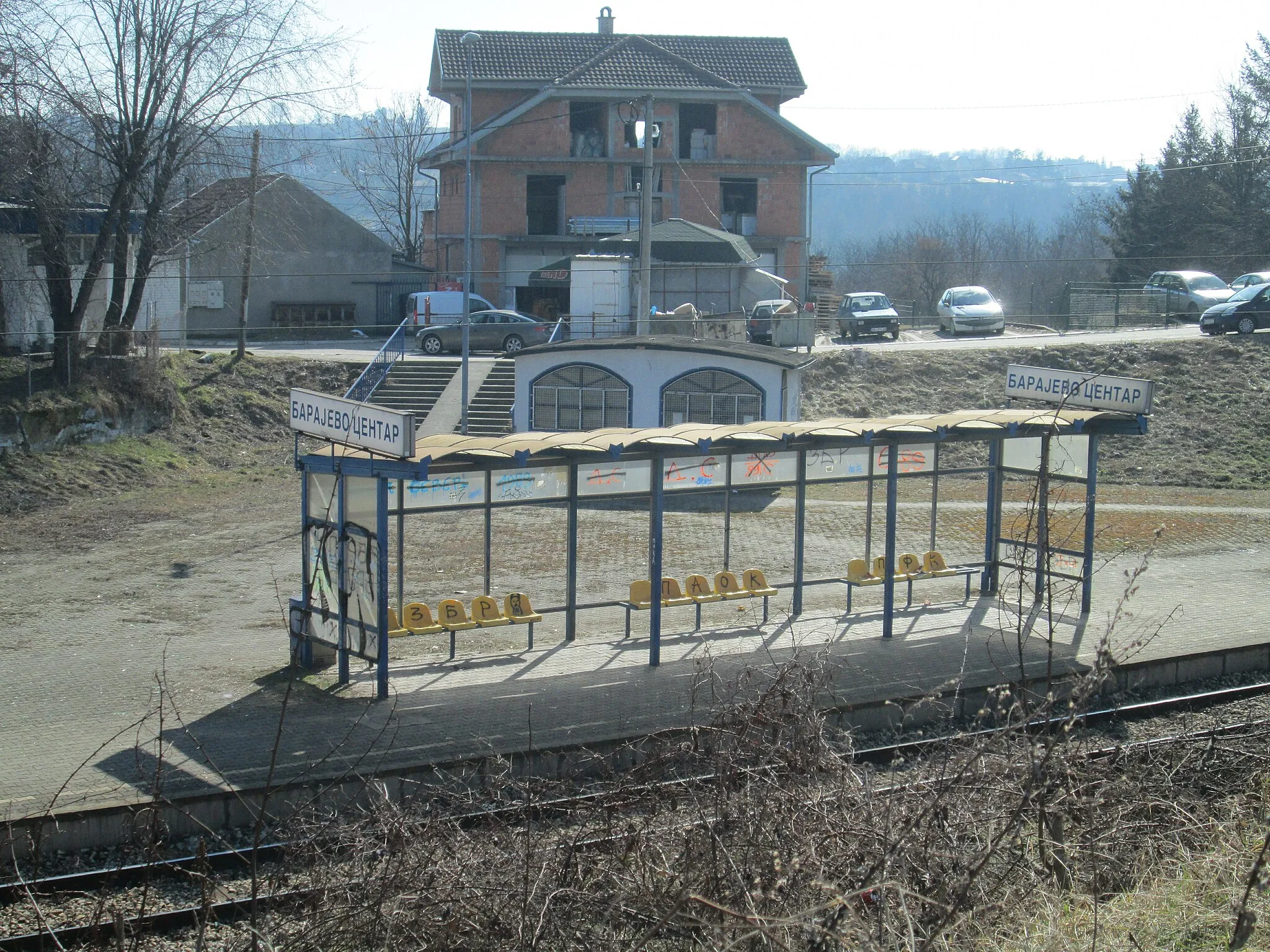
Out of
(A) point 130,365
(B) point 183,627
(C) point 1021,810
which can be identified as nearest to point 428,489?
(B) point 183,627

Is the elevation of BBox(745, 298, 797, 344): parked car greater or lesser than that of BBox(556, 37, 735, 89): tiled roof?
lesser

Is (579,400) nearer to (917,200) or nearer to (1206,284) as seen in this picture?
(1206,284)

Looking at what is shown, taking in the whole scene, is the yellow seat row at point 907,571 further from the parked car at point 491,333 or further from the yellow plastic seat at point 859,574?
the parked car at point 491,333

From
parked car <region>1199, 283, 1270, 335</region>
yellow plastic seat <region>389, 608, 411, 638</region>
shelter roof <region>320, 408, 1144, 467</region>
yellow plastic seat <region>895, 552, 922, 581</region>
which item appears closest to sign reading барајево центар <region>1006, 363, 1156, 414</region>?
shelter roof <region>320, 408, 1144, 467</region>

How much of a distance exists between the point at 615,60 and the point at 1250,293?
963 inches

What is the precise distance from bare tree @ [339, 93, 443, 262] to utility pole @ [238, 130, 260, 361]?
2851 centimetres

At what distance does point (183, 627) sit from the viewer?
46.3 feet

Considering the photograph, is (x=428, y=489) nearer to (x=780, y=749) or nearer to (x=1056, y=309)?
(x=780, y=749)

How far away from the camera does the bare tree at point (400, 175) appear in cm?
6438

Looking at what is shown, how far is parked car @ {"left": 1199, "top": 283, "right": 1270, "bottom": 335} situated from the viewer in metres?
33.6

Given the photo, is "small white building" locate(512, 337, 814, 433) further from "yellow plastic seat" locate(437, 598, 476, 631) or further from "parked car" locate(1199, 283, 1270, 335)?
"parked car" locate(1199, 283, 1270, 335)

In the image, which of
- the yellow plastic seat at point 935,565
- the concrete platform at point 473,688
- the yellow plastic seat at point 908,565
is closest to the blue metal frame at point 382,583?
the concrete platform at point 473,688

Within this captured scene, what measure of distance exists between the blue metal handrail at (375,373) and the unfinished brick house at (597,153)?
12.8 meters

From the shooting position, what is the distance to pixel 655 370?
24.2 metres
